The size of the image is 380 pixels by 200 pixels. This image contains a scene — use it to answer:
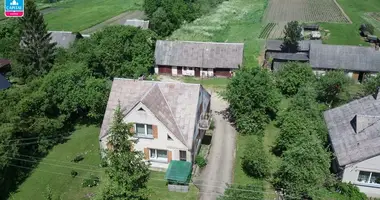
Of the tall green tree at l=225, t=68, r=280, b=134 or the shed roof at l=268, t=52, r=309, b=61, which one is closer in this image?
the tall green tree at l=225, t=68, r=280, b=134

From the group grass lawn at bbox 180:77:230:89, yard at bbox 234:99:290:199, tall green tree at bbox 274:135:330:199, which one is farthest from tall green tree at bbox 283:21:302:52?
tall green tree at bbox 274:135:330:199

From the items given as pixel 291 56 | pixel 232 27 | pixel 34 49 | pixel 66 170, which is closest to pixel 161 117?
pixel 66 170

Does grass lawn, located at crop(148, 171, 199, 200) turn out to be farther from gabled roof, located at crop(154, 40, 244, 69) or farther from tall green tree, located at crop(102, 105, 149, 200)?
gabled roof, located at crop(154, 40, 244, 69)

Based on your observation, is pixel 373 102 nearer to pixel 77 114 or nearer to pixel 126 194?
pixel 126 194

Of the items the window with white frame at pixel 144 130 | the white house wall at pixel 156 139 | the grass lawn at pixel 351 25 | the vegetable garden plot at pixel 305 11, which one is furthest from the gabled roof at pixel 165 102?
the vegetable garden plot at pixel 305 11

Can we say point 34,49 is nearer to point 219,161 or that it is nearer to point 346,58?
point 219,161

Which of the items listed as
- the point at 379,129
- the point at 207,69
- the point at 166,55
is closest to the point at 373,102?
the point at 379,129

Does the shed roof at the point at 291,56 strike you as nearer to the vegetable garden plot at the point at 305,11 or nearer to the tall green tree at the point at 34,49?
the vegetable garden plot at the point at 305,11
